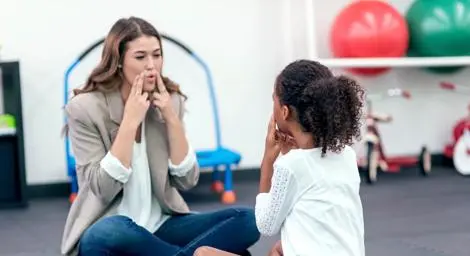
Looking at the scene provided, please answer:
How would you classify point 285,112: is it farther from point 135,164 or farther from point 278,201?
point 135,164

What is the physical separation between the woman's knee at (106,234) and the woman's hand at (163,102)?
37 cm


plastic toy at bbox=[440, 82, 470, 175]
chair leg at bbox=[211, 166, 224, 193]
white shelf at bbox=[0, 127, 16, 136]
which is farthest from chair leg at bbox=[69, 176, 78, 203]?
plastic toy at bbox=[440, 82, 470, 175]

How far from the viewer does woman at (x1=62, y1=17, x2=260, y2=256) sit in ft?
7.42

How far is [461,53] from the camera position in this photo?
183 inches

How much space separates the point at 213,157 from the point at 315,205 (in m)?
2.49

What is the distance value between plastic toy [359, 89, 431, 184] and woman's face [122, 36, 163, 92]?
2.50 meters

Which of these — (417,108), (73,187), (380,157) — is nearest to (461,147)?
(417,108)

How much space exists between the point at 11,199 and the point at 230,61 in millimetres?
1498

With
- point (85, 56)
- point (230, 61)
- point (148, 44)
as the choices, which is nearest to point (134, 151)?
point (148, 44)

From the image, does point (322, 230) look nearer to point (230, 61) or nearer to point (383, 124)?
point (230, 61)

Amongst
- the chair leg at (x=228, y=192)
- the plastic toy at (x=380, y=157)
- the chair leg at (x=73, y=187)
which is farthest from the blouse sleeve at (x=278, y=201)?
the plastic toy at (x=380, y=157)

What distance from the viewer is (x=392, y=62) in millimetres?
4500

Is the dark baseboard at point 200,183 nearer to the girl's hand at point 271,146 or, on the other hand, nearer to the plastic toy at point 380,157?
the plastic toy at point 380,157

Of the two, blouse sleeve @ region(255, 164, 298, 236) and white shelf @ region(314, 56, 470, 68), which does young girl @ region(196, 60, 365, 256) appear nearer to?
blouse sleeve @ region(255, 164, 298, 236)
